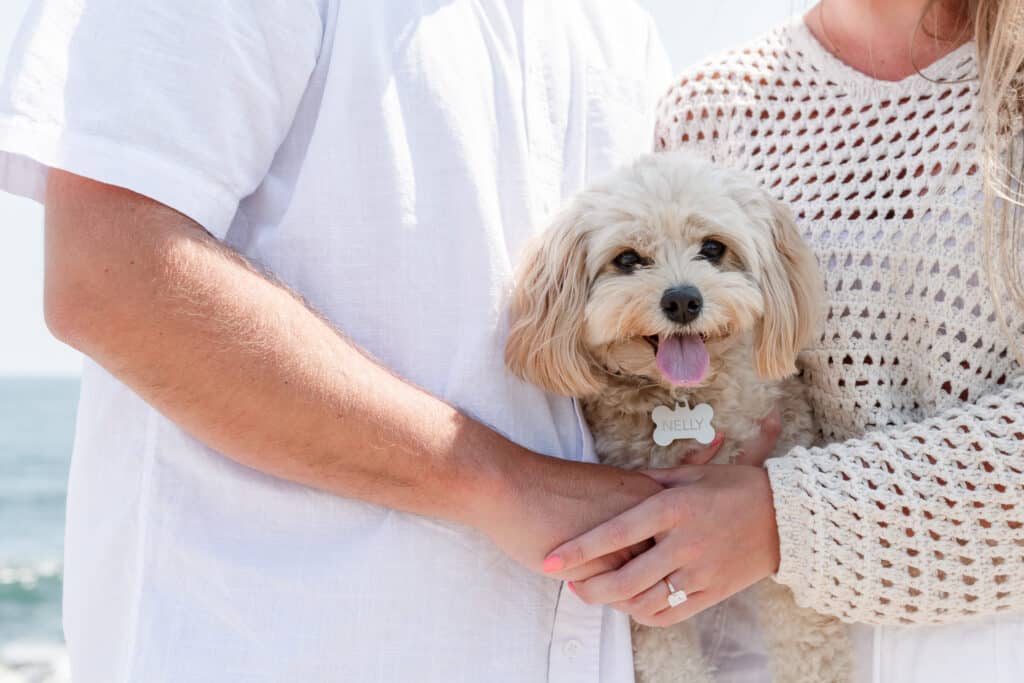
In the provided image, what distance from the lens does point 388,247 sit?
6.09ft

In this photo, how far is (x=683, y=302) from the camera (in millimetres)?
2227

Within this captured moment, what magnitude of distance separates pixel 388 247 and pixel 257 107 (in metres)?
0.33

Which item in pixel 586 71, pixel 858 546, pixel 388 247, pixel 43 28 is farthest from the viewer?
pixel 586 71

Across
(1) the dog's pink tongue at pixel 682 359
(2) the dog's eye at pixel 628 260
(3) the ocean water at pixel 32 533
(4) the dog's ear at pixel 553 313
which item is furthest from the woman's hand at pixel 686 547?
(3) the ocean water at pixel 32 533

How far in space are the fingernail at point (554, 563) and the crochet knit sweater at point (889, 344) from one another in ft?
1.59

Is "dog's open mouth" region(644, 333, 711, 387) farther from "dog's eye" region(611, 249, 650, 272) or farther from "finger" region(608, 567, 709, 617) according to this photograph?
"finger" region(608, 567, 709, 617)

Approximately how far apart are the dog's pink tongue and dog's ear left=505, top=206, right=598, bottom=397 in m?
0.16

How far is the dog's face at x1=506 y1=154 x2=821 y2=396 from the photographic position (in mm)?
2242

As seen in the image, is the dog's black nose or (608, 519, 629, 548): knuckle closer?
(608, 519, 629, 548): knuckle

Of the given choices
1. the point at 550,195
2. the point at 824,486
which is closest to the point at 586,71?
the point at 550,195

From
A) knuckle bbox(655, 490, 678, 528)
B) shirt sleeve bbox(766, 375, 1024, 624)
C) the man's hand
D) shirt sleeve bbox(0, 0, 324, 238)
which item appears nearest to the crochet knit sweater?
shirt sleeve bbox(766, 375, 1024, 624)

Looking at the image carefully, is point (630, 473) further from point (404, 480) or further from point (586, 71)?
point (586, 71)

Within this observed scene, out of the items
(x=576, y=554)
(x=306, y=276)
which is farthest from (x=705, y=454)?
(x=306, y=276)

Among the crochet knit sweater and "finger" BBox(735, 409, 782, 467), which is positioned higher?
the crochet knit sweater
